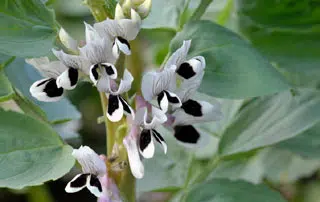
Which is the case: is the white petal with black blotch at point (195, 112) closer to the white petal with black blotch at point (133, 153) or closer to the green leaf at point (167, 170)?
the white petal with black blotch at point (133, 153)

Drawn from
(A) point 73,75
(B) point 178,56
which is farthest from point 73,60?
(B) point 178,56

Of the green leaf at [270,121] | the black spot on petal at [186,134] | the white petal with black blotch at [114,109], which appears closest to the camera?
the white petal with black blotch at [114,109]

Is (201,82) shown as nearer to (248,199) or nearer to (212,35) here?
(212,35)

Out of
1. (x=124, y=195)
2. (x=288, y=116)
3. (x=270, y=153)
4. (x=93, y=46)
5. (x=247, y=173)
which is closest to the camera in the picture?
Answer: (x=93, y=46)

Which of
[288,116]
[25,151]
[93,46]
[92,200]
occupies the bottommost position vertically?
[92,200]

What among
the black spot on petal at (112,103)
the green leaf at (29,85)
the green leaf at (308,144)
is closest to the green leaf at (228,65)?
the black spot on petal at (112,103)

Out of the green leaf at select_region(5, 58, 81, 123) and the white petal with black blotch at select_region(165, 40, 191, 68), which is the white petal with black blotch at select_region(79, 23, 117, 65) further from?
the green leaf at select_region(5, 58, 81, 123)

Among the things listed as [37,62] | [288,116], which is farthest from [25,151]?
[288,116]
